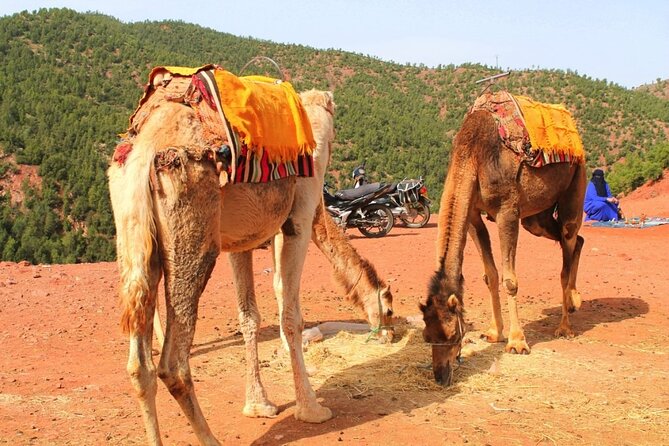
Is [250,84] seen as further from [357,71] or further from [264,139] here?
[357,71]

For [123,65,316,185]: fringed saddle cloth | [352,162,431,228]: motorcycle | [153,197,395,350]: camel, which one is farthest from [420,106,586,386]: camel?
[352,162,431,228]: motorcycle

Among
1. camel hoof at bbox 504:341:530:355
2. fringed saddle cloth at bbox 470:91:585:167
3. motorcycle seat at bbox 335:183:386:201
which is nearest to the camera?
camel hoof at bbox 504:341:530:355

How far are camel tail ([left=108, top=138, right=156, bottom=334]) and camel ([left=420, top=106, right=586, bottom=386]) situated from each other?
273cm

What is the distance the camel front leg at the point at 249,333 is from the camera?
4.83 m

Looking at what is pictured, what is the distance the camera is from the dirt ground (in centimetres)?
454

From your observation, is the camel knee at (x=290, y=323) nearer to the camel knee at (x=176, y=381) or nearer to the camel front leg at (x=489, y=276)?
the camel knee at (x=176, y=381)

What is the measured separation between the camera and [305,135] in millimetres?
4688

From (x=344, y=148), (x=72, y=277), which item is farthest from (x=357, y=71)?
(x=72, y=277)

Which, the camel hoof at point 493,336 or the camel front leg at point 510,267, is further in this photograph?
the camel hoof at point 493,336

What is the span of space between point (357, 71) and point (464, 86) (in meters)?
10.8

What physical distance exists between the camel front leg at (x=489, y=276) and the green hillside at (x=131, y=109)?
17.2m

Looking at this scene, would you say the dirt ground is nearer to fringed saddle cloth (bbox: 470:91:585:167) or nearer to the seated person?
fringed saddle cloth (bbox: 470:91:585:167)

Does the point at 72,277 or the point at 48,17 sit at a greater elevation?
the point at 48,17

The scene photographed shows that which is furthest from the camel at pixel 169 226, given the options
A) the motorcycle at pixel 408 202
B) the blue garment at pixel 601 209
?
the blue garment at pixel 601 209
